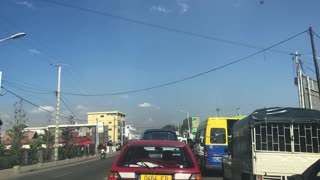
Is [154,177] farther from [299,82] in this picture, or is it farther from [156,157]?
[299,82]

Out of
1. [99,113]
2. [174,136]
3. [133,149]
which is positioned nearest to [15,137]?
[174,136]

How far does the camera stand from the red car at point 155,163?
7.38 m

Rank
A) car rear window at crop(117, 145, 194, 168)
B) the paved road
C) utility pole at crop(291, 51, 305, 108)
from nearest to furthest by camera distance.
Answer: car rear window at crop(117, 145, 194, 168) → the paved road → utility pole at crop(291, 51, 305, 108)

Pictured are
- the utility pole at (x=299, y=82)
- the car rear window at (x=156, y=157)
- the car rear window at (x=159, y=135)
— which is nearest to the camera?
the car rear window at (x=156, y=157)

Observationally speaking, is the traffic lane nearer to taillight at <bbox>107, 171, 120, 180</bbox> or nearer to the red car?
the red car

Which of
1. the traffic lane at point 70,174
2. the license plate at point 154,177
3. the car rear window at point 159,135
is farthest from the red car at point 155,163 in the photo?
the car rear window at point 159,135

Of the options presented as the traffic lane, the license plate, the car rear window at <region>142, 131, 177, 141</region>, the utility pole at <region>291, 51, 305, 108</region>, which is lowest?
the traffic lane

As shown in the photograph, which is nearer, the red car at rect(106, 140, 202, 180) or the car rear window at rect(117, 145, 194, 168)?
the red car at rect(106, 140, 202, 180)

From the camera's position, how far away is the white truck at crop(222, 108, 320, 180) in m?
11.4

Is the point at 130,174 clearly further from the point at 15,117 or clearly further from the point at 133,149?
the point at 15,117

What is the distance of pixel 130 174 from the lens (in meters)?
7.38

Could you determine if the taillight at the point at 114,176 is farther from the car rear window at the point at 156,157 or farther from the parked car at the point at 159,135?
the parked car at the point at 159,135

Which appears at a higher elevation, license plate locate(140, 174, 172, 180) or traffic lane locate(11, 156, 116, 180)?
license plate locate(140, 174, 172, 180)

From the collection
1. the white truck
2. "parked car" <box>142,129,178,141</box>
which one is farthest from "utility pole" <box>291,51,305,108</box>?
the white truck
